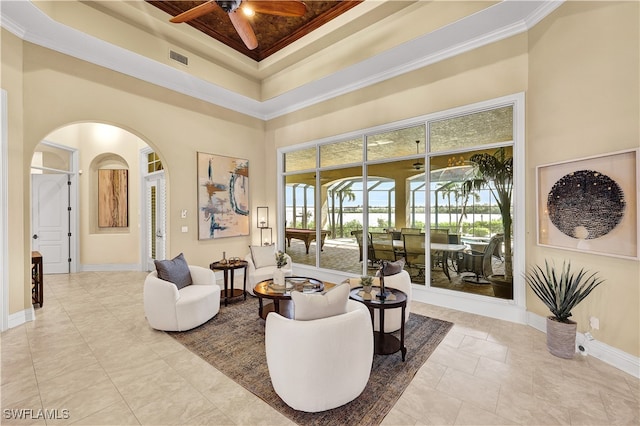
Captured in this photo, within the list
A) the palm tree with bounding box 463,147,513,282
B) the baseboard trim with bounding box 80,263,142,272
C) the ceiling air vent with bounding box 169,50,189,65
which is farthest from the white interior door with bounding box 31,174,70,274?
the palm tree with bounding box 463,147,513,282

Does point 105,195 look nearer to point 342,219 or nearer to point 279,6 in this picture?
point 342,219

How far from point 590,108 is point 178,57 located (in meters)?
6.03

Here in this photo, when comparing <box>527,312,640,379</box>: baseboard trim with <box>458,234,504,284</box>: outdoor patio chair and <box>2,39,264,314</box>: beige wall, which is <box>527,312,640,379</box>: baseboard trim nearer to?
<box>458,234,504,284</box>: outdoor patio chair

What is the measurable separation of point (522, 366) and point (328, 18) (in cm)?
555

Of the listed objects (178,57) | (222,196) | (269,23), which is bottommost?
(222,196)

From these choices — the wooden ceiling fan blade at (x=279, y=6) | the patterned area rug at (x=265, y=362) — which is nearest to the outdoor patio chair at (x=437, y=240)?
the patterned area rug at (x=265, y=362)

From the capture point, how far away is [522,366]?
2.73 meters

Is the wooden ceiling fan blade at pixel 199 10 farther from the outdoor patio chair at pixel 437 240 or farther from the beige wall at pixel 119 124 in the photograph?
the outdoor patio chair at pixel 437 240

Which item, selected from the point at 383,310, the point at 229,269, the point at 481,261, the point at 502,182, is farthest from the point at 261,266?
the point at 502,182

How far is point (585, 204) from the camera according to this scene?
2980 mm

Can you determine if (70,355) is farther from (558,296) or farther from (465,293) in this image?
(558,296)

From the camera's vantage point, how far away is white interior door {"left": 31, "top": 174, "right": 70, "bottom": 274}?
21.5 feet

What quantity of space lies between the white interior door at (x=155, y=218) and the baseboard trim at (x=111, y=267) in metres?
0.37

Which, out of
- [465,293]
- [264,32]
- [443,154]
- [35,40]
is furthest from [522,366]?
[35,40]
